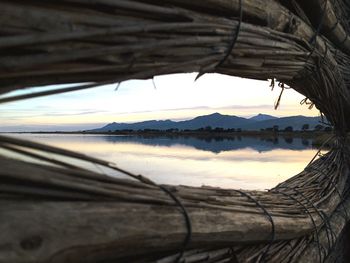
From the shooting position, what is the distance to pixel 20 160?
782mm

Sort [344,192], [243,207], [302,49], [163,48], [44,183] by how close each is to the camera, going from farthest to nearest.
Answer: [344,192] → [302,49] → [243,207] → [163,48] → [44,183]

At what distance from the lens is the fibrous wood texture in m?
0.73

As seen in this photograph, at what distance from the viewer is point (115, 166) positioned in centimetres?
81

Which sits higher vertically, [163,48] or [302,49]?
[302,49]

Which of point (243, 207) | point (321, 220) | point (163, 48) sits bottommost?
point (321, 220)

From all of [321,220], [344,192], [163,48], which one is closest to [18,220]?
[163,48]

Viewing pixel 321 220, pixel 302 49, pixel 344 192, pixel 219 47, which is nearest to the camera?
pixel 219 47

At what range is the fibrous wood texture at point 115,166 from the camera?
0.73 meters

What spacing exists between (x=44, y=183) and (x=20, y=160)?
0.06 meters

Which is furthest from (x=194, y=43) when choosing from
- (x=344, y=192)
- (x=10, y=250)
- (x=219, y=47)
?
(x=344, y=192)

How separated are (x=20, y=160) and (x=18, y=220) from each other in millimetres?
117

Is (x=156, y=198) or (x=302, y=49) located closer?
(x=156, y=198)

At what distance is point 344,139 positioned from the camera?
2.24 m

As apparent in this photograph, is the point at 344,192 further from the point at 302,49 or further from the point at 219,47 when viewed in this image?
the point at 219,47
